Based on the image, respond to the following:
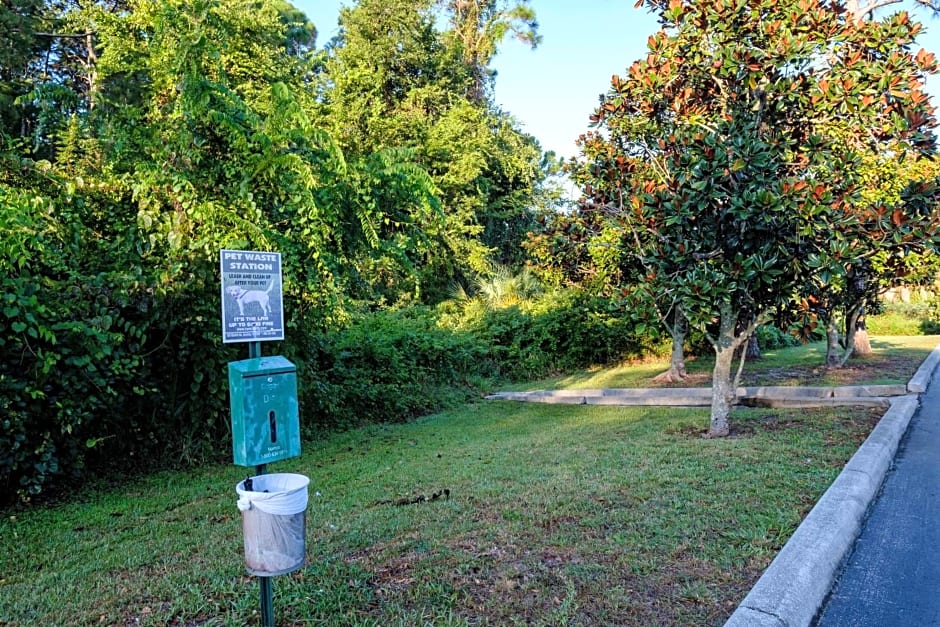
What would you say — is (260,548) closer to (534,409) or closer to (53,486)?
(53,486)

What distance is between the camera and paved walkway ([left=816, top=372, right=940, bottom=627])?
3248mm

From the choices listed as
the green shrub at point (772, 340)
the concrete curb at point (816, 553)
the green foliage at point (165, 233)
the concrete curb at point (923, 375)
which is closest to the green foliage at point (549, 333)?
the green shrub at point (772, 340)

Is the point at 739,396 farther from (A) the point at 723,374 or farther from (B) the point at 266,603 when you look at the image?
(B) the point at 266,603

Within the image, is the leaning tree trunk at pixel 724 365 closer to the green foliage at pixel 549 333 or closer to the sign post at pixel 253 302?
the sign post at pixel 253 302

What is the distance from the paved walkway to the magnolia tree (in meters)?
2.26

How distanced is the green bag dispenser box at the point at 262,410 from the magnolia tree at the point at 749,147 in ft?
15.5

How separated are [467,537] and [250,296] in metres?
2.24

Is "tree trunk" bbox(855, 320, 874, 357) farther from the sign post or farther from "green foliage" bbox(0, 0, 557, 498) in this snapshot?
the sign post

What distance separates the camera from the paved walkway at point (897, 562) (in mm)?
3248

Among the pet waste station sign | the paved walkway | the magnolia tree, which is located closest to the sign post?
the pet waste station sign

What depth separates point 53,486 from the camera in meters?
6.12

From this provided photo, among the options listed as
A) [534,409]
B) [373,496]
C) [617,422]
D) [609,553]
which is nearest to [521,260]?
[534,409]

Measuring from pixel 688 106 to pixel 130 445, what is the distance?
7.95 meters

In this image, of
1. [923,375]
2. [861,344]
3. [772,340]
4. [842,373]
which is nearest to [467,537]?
[842,373]
